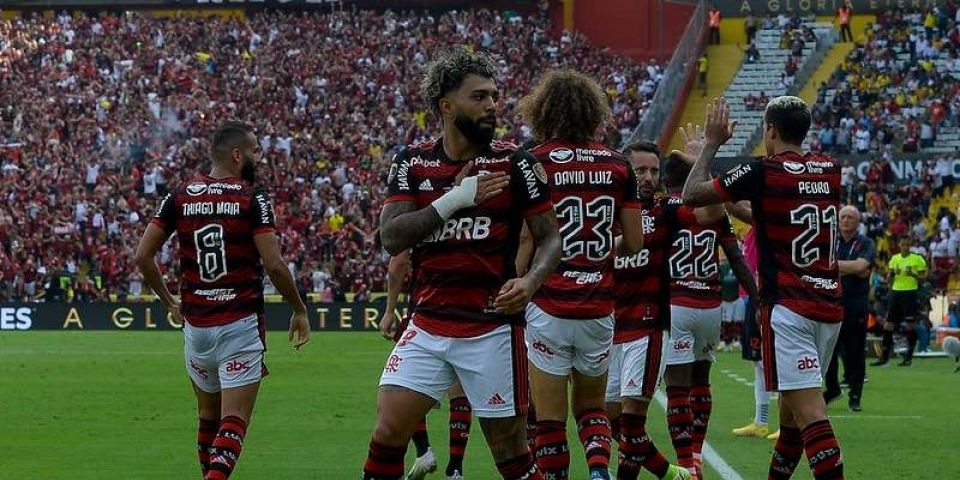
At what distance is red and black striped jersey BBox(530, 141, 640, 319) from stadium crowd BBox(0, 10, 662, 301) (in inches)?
1230

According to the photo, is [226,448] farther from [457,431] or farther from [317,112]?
[317,112]

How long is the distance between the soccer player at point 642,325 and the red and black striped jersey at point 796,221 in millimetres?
1538

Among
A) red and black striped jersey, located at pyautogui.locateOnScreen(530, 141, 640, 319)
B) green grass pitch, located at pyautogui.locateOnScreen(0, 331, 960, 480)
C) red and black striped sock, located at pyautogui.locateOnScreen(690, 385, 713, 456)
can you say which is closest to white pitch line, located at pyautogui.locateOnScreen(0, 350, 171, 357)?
green grass pitch, located at pyautogui.locateOnScreen(0, 331, 960, 480)

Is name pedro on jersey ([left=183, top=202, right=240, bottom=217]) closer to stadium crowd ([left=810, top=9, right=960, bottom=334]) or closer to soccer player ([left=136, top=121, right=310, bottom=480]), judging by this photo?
soccer player ([left=136, top=121, right=310, bottom=480])

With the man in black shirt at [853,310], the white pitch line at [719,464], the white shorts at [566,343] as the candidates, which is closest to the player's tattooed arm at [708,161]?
the white shorts at [566,343]

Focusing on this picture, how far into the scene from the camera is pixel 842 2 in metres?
54.7

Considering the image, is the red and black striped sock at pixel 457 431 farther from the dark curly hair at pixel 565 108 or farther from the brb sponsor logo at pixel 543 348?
the dark curly hair at pixel 565 108

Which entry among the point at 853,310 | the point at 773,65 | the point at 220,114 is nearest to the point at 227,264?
the point at 853,310

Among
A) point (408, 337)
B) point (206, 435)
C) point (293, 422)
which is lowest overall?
point (293, 422)

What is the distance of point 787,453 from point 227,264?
3.56 m

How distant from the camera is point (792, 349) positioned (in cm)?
951

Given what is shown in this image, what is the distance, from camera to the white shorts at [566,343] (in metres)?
9.62

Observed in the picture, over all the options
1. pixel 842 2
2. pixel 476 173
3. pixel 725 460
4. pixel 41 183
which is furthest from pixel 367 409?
pixel 842 2

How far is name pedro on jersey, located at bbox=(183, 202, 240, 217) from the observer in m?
10.3
